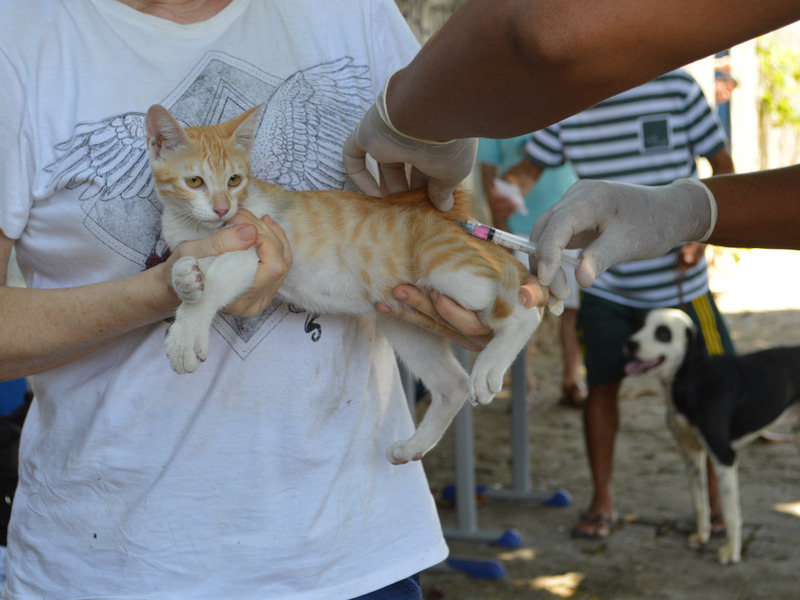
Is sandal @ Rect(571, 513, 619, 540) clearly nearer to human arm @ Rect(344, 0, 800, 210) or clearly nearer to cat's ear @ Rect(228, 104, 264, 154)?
cat's ear @ Rect(228, 104, 264, 154)

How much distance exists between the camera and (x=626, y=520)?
385 cm

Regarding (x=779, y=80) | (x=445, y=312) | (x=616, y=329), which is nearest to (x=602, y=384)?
(x=616, y=329)

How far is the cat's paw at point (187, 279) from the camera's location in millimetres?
1202

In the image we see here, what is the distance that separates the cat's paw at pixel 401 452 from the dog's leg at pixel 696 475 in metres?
2.46

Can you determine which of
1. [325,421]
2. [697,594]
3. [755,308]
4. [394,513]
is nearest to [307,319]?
[325,421]

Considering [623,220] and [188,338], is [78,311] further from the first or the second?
[623,220]

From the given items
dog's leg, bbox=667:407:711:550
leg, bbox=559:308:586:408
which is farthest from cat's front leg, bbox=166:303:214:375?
leg, bbox=559:308:586:408

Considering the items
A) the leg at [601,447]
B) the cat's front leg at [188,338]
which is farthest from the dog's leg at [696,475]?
the cat's front leg at [188,338]

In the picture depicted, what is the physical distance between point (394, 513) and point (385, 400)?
0.65 ft

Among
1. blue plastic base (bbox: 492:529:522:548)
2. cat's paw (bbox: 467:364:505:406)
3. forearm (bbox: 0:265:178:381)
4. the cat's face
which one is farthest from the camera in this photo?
blue plastic base (bbox: 492:529:522:548)

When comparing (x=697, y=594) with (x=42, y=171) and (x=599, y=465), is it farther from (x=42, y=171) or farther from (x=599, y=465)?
(x=42, y=171)

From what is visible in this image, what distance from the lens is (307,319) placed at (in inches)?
54.8

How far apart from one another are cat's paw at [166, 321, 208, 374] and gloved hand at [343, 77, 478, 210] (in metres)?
0.41

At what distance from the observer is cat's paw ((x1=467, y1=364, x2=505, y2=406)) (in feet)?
4.88
